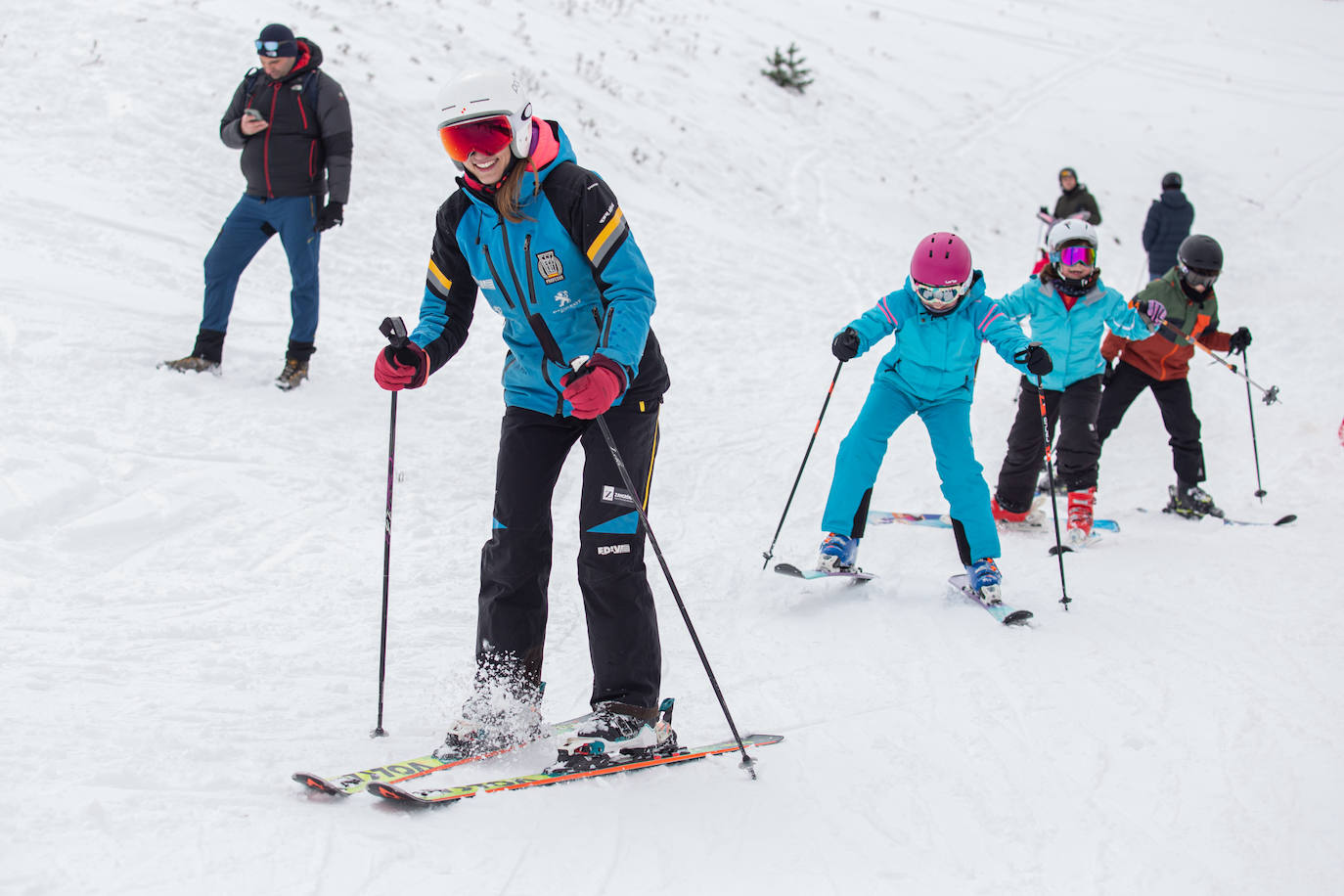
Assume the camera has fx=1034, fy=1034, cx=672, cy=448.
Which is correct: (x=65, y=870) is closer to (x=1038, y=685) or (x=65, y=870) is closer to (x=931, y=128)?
(x=1038, y=685)

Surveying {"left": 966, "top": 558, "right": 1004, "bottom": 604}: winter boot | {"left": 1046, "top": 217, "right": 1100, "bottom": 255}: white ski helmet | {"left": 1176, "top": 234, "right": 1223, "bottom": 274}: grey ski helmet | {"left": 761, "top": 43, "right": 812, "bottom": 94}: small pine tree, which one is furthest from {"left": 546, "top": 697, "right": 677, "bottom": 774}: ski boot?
{"left": 761, "top": 43, "right": 812, "bottom": 94}: small pine tree

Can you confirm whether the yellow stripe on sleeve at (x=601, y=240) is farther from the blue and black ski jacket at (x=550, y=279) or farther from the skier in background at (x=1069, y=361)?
the skier in background at (x=1069, y=361)

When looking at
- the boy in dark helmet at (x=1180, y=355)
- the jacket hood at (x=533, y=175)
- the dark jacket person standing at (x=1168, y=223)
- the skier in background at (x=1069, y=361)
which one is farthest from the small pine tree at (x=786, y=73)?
the jacket hood at (x=533, y=175)

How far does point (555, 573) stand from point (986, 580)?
92.7 inches

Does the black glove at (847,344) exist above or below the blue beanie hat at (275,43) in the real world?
below

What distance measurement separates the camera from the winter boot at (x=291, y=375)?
23.1 feet

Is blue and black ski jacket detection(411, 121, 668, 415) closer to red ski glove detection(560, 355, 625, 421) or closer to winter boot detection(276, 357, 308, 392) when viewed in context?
red ski glove detection(560, 355, 625, 421)

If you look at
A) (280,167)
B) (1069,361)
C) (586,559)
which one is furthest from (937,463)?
(280,167)

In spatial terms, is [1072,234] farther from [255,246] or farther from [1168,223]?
[1168,223]

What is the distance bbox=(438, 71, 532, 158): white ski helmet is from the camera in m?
3.26

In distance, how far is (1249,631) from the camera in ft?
17.6

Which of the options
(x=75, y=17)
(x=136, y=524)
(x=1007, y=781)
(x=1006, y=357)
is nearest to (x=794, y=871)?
(x=1007, y=781)

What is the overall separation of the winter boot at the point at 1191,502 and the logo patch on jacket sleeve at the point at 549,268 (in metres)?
6.19

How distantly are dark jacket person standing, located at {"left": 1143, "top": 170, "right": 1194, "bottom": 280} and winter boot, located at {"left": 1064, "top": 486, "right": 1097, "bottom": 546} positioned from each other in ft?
20.0
